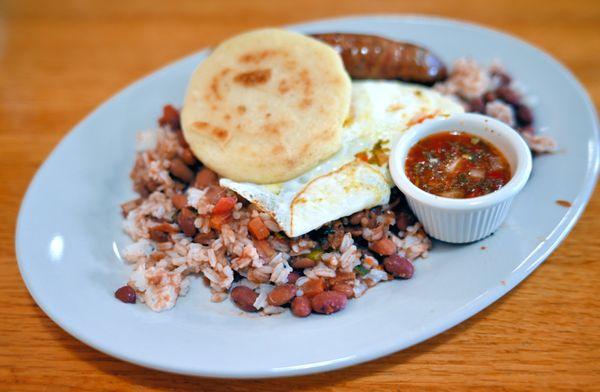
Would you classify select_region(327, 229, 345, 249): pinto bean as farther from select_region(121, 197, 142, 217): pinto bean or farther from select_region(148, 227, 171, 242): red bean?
select_region(121, 197, 142, 217): pinto bean

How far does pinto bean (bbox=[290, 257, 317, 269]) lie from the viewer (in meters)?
3.08

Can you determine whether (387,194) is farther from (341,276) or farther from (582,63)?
(582,63)

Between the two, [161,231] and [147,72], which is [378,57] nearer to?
[161,231]

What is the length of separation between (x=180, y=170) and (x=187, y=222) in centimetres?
46

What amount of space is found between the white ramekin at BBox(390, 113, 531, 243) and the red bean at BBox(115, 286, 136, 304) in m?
1.59

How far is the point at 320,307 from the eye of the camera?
286 centimetres

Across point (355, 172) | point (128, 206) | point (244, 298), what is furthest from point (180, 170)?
point (355, 172)

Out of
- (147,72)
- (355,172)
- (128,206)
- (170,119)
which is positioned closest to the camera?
(355,172)

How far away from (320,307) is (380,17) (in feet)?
9.26

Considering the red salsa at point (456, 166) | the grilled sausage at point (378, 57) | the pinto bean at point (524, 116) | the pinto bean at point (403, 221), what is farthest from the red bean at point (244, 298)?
the pinto bean at point (524, 116)

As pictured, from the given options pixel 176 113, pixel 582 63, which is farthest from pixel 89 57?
pixel 582 63

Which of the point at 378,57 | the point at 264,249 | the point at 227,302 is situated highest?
the point at 378,57

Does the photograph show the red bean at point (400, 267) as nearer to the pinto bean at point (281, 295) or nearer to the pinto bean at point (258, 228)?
the pinto bean at point (281, 295)

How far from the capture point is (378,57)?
3.78 metres
